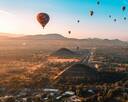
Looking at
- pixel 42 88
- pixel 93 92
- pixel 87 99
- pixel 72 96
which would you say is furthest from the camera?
pixel 42 88

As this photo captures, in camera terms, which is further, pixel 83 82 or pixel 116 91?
pixel 83 82

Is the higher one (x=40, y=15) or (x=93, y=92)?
(x=40, y=15)

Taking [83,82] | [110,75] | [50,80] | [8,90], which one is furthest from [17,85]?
[110,75]

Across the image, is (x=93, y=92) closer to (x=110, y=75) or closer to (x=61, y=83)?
(x=61, y=83)

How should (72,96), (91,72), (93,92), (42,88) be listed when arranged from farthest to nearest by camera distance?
(91,72), (42,88), (93,92), (72,96)

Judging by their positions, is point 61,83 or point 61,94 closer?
point 61,94

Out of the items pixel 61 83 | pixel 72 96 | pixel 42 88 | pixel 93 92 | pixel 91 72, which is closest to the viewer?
pixel 72 96

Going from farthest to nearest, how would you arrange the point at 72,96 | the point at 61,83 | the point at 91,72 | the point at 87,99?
the point at 91,72 < the point at 61,83 < the point at 72,96 < the point at 87,99

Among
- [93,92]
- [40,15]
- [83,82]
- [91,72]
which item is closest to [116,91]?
[93,92]

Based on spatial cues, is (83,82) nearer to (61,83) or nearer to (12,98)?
(61,83)
